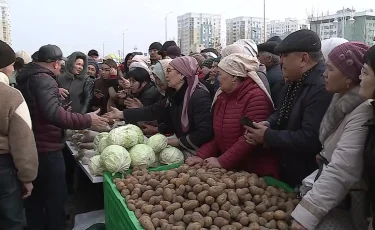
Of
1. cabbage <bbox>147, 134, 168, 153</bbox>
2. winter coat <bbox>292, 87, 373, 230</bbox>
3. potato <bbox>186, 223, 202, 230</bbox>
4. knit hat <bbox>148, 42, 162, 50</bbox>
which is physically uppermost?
knit hat <bbox>148, 42, 162, 50</bbox>

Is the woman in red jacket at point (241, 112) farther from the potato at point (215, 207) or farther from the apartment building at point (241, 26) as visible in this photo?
the apartment building at point (241, 26)

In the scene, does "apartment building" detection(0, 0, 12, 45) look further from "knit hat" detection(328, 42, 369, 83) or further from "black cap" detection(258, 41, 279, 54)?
"knit hat" detection(328, 42, 369, 83)

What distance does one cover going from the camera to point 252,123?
245cm

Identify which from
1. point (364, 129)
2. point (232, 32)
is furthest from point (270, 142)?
point (232, 32)


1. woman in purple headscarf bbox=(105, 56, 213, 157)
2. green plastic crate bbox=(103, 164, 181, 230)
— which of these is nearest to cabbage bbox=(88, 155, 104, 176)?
green plastic crate bbox=(103, 164, 181, 230)

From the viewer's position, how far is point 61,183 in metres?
3.36

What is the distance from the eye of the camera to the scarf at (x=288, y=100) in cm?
231

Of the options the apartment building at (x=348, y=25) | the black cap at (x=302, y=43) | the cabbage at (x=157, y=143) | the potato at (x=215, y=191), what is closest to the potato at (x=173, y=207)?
the potato at (x=215, y=191)

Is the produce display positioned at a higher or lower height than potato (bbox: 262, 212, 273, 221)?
higher

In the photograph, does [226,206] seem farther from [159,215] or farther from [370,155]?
[370,155]

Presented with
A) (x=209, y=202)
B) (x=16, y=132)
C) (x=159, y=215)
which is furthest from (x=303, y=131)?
(x=16, y=132)

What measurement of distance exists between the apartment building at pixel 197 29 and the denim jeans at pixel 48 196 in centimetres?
3655

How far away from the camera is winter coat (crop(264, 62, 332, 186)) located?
216 centimetres

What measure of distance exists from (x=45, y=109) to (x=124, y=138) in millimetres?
717
